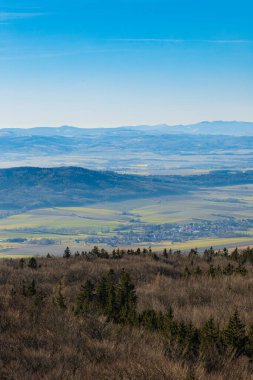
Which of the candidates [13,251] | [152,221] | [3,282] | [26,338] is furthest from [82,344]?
[152,221]

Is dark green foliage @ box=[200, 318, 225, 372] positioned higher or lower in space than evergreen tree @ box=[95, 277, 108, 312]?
lower

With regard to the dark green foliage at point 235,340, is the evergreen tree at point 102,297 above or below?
above

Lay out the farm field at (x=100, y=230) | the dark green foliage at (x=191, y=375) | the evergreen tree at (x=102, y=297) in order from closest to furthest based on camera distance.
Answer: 1. the dark green foliage at (x=191, y=375)
2. the evergreen tree at (x=102, y=297)
3. the farm field at (x=100, y=230)

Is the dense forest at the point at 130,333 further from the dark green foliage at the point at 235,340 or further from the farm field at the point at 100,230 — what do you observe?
the farm field at the point at 100,230

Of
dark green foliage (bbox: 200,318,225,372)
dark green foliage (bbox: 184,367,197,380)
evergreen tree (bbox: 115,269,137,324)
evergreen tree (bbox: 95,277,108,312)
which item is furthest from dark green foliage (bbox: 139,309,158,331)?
dark green foliage (bbox: 184,367,197,380)

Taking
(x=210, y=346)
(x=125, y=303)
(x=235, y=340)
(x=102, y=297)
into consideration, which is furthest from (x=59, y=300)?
(x=235, y=340)

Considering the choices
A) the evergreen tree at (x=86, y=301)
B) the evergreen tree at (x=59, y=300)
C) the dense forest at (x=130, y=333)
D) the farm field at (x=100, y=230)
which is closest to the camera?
the dense forest at (x=130, y=333)

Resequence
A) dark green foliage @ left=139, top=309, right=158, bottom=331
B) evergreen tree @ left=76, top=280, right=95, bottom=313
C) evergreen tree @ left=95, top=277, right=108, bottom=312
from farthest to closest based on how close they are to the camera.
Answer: evergreen tree @ left=95, top=277, right=108, bottom=312 < evergreen tree @ left=76, top=280, right=95, bottom=313 < dark green foliage @ left=139, top=309, right=158, bottom=331

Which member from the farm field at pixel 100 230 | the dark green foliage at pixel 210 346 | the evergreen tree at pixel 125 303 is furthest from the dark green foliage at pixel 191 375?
the farm field at pixel 100 230

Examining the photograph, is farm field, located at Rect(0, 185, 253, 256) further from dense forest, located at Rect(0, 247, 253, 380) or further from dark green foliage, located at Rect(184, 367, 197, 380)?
dark green foliage, located at Rect(184, 367, 197, 380)

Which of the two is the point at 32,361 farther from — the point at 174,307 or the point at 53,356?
the point at 174,307

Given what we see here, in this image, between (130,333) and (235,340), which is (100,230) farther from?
(235,340)
